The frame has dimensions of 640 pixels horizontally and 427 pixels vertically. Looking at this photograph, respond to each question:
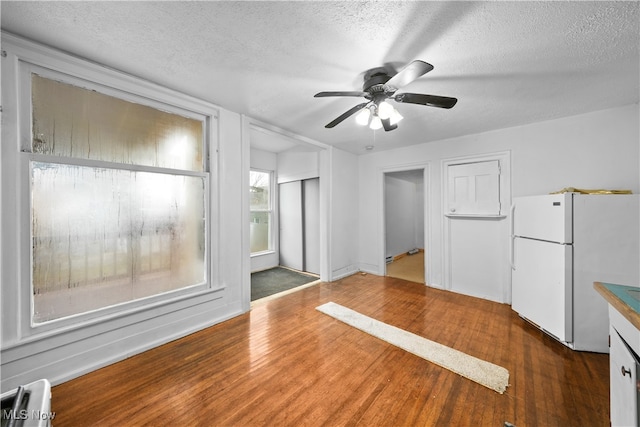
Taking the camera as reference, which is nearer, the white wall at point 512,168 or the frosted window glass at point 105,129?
the frosted window glass at point 105,129

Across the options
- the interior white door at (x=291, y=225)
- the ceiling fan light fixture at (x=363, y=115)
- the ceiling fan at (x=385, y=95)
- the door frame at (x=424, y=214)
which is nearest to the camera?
the ceiling fan at (x=385, y=95)

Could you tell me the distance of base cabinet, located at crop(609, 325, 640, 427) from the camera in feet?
2.78

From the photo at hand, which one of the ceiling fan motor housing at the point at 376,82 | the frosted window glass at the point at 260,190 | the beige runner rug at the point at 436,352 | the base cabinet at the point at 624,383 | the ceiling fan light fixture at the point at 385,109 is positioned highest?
the ceiling fan motor housing at the point at 376,82

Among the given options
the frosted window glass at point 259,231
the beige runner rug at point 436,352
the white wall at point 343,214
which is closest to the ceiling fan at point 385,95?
the beige runner rug at point 436,352

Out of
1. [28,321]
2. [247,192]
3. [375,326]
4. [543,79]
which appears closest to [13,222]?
[28,321]

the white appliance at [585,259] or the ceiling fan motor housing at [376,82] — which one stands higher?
the ceiling fan motor housing at [376,82]

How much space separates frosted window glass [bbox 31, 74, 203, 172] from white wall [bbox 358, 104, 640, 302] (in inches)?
136

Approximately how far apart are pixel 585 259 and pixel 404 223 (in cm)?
455

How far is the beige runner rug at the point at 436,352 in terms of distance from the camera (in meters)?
1.83

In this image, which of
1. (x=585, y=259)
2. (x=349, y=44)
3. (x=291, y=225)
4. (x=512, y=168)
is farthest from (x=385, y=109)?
(x=291, y=225)

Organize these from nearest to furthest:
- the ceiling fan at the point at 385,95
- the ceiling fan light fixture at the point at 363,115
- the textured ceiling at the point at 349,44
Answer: the textured ceiling at the point at 349,44 → the ceiling fan at the point at 385,95 → the ceiling fan light fixture at the point at 363,115

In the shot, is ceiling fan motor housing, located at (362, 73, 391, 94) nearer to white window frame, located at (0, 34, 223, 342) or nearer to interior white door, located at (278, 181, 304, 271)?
white window frame, located at (0, 34, 223, 342)

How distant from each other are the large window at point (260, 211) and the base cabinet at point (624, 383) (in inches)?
195

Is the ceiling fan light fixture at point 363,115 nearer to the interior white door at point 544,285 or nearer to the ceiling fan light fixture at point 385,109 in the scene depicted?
the ceiling fan light fixture at point 385,109
